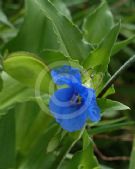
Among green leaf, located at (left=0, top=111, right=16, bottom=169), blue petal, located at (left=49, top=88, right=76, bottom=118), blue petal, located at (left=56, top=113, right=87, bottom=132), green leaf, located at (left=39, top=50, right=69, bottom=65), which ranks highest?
blue petal, located at (left=49, top=88, right=76, bottom=118)

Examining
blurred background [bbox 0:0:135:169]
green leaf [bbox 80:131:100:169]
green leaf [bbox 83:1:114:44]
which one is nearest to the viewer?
green leaf [bbox 80:131:100:169]

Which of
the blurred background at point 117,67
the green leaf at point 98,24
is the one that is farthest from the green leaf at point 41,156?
the blurred background at point 117,67

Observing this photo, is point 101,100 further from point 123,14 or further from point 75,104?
point 123,14

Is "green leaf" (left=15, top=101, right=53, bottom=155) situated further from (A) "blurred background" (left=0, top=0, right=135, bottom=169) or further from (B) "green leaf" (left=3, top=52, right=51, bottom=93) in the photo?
(A) "blurred background" (left=0, top=0, right=135, bottom=169)

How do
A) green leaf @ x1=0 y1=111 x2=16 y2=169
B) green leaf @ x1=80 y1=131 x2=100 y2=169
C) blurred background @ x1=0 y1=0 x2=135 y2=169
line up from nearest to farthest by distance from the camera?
green leaf @ x1=80 y1=131 x2=100 y2=169
green leaf @ x1=0 y1=111 x2=16 y2=169
blurred background @ x1=0 y1=0 x2=135 y2=169

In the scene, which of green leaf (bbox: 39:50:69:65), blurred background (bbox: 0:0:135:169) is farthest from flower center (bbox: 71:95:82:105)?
blurred background (bbox: 0:0:135:169)

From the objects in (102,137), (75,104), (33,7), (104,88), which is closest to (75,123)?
(75,104)

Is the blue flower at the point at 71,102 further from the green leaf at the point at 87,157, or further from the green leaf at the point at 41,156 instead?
the green leaf at the point at 41,156
